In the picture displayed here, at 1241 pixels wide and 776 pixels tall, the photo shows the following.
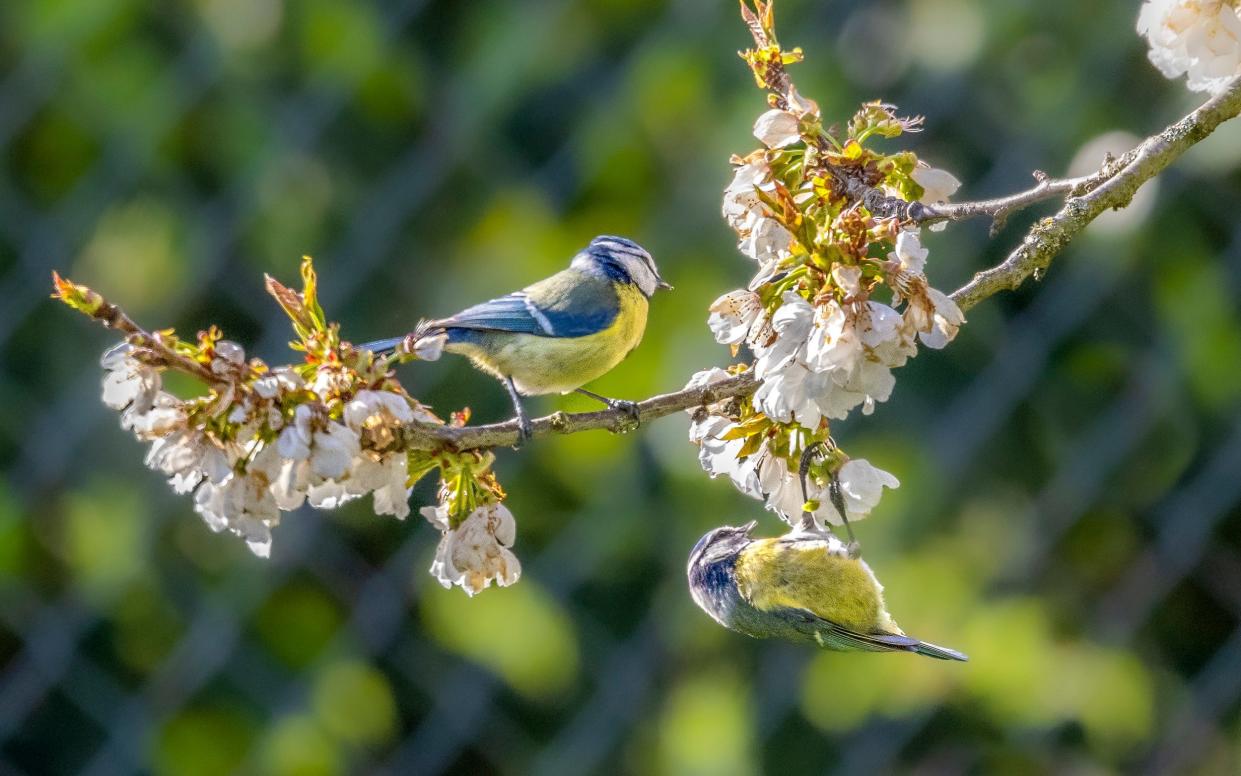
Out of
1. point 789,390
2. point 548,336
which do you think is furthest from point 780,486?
point 548,336

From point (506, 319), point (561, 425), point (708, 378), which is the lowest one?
point (561, 425)

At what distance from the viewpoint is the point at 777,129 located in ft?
3.04

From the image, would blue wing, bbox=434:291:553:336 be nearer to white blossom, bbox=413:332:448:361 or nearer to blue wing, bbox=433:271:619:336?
blue wing, bbox=433:271:619:336

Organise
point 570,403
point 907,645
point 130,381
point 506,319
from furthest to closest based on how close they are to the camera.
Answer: point 570,403 → point 506,319 → point 907,645 → point 130,381

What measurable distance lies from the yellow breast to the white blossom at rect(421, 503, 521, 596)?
0.35m

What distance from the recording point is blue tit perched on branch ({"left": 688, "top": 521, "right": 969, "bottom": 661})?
1.28 metres

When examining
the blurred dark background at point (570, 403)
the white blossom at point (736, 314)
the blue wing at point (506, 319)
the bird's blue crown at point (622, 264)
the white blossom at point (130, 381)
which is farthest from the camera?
the blurred dark background at point (570, 403)

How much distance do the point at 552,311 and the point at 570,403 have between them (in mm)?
549

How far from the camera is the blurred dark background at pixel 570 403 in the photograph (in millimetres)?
2225

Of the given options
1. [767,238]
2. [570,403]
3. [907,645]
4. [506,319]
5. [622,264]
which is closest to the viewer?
[767,238]

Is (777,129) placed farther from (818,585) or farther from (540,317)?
(540,317)

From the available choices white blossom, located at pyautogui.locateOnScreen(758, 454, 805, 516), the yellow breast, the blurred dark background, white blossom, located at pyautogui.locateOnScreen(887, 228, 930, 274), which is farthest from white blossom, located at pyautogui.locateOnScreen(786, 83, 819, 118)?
the blurred dark background

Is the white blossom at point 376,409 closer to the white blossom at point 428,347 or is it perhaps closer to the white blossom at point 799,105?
the white blossom at point 428,347

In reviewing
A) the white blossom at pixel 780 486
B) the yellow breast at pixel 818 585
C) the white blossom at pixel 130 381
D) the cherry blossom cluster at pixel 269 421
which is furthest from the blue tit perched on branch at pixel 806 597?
the white blossom at pixel 130 381
